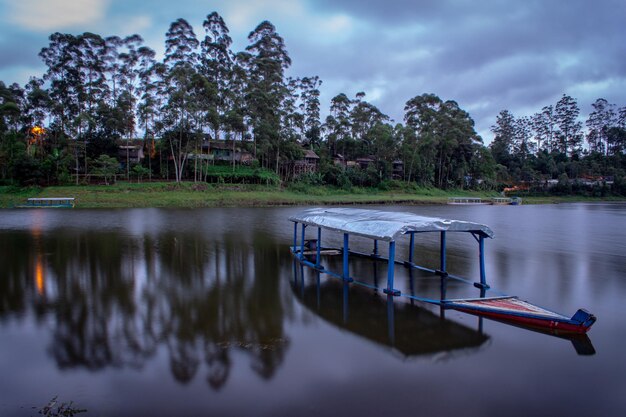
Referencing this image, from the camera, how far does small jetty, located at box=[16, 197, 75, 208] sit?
35531mm

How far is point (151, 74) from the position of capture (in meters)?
50.2

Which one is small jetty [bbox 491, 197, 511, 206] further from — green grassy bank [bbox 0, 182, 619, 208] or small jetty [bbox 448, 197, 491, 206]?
green grassy bank [bbox 0, 182, 619, 208]

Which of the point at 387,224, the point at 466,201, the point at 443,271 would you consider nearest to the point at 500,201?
the point at 466,201

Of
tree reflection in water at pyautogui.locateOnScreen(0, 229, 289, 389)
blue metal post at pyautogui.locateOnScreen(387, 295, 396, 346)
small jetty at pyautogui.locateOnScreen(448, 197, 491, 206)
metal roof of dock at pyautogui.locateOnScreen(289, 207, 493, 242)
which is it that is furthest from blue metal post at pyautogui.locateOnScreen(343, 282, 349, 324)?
small jetty at pyautogui.locateOnScreen(448, 197, 491, 206)

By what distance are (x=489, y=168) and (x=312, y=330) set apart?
7218 centimetres

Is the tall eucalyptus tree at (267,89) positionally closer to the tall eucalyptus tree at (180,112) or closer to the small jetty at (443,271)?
the tall eucalyptus tree at (180,112)

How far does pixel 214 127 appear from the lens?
4534cm

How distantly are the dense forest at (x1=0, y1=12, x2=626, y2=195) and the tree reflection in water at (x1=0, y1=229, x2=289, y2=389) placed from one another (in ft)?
99.1

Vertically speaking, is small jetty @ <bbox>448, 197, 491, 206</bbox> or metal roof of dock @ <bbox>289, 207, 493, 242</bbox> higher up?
metal roof of dock @ <bbox>289, 207, 493, 242</bbox>

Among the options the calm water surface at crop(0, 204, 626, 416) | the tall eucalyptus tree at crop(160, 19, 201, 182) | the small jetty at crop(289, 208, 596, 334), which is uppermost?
the tall eucalyptus tree at crop(160, 19, 201, 182)

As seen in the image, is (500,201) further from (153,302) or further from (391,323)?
(153,302)

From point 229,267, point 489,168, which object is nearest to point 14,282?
point 229,267

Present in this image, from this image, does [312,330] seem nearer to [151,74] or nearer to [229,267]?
[229,267]

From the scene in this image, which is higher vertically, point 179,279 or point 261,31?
point 261,31
